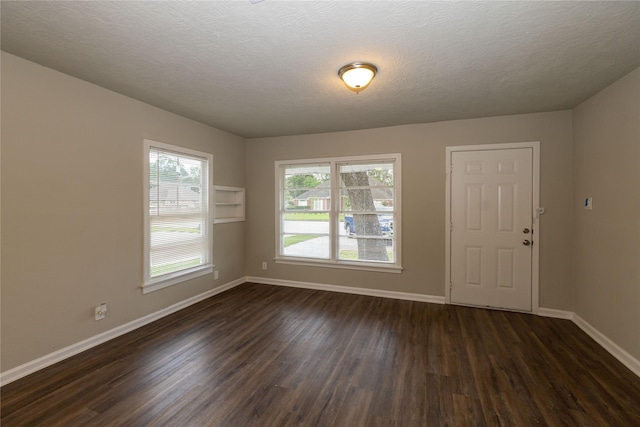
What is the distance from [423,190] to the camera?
4.06m

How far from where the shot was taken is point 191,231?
3957mm

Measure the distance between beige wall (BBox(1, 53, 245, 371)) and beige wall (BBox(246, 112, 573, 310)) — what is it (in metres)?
1.85

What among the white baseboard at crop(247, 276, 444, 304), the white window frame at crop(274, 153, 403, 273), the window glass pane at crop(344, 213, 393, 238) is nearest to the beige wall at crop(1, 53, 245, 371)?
the white baseboard at crop(247, 276, 444, 304)

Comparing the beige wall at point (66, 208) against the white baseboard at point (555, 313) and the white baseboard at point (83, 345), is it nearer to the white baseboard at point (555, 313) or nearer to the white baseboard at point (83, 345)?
the white baseboard at point (83, 345)

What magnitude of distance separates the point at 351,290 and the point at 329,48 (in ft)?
11.3

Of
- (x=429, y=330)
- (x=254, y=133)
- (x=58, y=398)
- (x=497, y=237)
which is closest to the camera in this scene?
(x=58, y=398)

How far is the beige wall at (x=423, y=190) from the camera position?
350 centimetres

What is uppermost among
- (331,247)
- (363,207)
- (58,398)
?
(363,207)

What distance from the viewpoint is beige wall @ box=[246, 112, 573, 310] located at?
11.5ft

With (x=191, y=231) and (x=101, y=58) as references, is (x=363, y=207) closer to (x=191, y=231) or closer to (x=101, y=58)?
(x=191, y=231)

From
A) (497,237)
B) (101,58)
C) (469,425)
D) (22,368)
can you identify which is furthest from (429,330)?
(101,58)

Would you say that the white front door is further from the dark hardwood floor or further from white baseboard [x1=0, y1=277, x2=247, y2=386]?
white baseboard [x1=0, y1=277, x2=247, y2=386]

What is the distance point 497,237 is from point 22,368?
5.14 m

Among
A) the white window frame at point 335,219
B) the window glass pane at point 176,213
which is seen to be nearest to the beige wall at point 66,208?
the window glass pane at point 176,213
